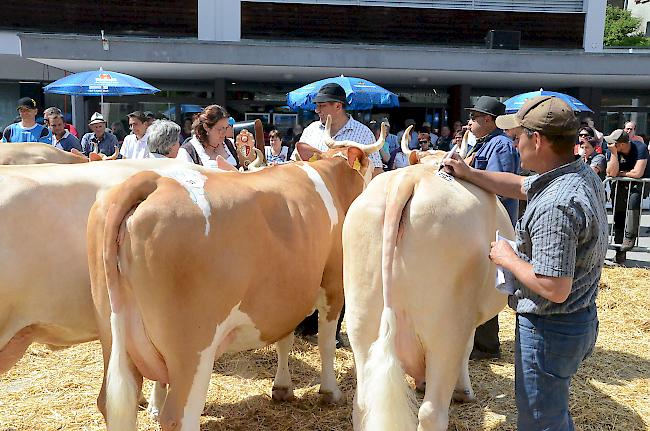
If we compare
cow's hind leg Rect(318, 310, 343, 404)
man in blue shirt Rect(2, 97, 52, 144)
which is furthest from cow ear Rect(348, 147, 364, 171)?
man in blue shirt Rect(2, 97, 52, 144)

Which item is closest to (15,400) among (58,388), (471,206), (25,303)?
(58,388)

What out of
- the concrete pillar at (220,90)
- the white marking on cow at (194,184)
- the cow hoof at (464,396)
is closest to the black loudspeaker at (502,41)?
the concrete pillar at (220,90)

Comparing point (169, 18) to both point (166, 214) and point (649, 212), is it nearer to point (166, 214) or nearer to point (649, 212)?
point (649, 212)

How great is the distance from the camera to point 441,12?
18234 millimetres

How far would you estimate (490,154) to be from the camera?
4.54 m

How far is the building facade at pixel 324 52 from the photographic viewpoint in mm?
13336

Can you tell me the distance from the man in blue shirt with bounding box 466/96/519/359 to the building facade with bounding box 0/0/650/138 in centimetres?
929

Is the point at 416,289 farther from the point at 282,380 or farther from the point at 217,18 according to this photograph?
the point at 217,18

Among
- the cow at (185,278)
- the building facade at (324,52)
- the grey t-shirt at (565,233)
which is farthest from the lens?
the building facade at (324,52)

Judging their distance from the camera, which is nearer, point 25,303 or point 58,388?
point 25,303

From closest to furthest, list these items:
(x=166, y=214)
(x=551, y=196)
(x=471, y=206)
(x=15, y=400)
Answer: (x=551, y=196) → (x=166, y=214) → (x=471, y=206) → (x=15, y=400)

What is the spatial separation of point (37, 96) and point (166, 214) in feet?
68.0

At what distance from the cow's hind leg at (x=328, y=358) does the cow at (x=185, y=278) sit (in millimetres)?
737

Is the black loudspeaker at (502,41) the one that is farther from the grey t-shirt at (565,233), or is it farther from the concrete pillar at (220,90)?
the grey t-shirt at (565,233)
